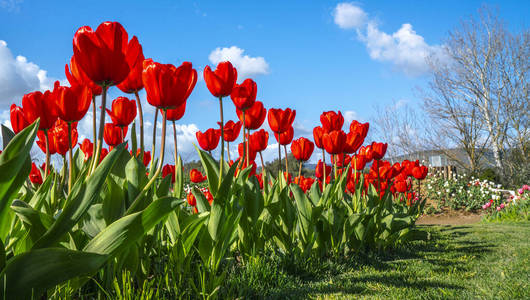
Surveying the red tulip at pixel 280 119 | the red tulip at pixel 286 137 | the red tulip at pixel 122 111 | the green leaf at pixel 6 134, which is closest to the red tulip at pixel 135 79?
the red tulip at pixel 122 111

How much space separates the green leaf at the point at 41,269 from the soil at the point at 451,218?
1049 cm

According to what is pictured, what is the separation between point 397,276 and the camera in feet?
10.0

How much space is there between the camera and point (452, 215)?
11539 millimetres

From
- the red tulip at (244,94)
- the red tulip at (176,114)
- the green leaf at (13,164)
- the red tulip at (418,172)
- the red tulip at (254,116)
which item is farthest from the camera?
the red tulip at (418,172)

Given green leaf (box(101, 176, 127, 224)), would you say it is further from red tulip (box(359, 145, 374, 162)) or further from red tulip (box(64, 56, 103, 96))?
red tulip (box(359, 145, 374, 162))

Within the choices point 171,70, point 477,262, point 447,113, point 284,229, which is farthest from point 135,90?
point 447,113

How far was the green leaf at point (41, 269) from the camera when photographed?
122 cm

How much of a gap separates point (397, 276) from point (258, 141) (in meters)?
1.57

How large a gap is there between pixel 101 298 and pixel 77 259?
64 centimetres

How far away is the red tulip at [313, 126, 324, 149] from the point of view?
10.8ft

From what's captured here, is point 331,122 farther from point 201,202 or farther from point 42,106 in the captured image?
point 42,106

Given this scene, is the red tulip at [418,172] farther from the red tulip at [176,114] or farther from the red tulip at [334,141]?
the red tulip at [176,114]

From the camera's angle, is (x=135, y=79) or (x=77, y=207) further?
(x=135, y=79)

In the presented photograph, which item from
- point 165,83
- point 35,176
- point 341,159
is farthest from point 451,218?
point 165,83
